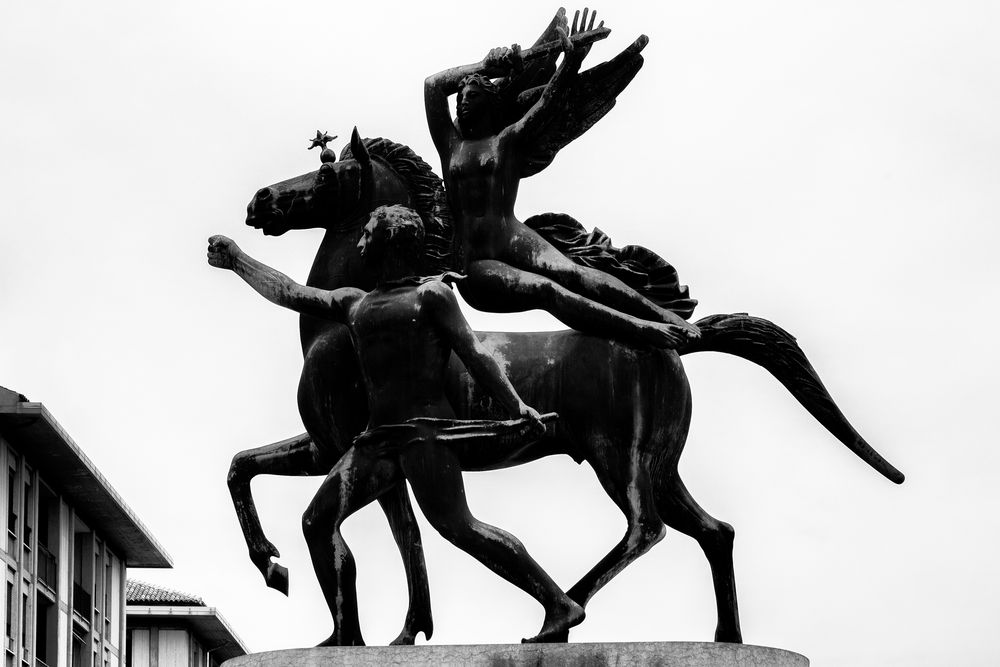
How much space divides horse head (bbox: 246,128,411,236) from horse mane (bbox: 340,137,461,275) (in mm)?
42

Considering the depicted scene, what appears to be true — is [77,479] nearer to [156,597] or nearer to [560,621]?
[156,597]

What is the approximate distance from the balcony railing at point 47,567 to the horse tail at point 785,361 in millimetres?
33658

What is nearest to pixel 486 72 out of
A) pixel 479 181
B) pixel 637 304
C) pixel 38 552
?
pixel 479 181

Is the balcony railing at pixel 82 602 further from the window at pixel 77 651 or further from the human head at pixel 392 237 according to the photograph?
the human head at pixel 392 237

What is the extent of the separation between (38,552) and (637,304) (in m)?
33.9

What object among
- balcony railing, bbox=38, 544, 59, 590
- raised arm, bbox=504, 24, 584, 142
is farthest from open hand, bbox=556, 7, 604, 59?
balcony railing, bbox=38, 544, 59, 590

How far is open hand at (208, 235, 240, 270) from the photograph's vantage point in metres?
12.8

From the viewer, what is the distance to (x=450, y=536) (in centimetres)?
1188

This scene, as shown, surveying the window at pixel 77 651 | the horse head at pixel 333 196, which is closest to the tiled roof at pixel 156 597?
the window at pixel 77 651

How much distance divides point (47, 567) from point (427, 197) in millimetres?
34053

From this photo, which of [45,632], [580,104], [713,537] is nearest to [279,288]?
[580,104]

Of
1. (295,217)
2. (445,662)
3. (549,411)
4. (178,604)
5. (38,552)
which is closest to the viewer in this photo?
(445,662)

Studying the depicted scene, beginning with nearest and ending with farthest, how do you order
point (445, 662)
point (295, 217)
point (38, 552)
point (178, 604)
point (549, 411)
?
point (445, 662) < point (549, 411) < point (295, 217) < point (38, 552) < point (178, 604)

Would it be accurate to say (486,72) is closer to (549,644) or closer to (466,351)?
(466,351)
